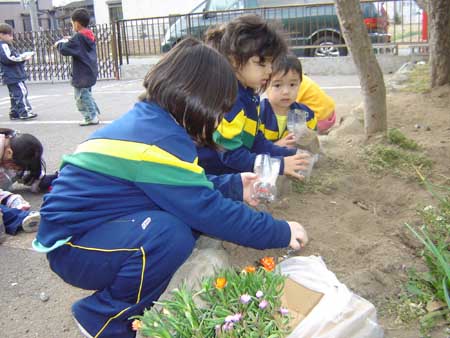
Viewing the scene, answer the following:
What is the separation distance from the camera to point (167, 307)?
156 centimetres

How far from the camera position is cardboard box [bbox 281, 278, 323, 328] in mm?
1621

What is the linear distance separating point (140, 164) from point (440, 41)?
4835 mm

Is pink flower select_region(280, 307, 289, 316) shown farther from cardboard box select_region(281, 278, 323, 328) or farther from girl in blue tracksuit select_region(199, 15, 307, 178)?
girl in blue tracksuit select_region(199, 15, 307, 178)

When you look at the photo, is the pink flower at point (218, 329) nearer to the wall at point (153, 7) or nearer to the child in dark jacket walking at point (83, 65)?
the child in dark jacket walking at point (83, 65)

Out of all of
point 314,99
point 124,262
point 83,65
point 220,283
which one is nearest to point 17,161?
point 314,99

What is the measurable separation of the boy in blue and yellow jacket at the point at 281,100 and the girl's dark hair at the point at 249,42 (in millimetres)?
397

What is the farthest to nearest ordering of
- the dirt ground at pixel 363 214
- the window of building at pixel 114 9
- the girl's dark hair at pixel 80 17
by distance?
the window of building at pixel 114 9, the girl's dark hair at pixel 80 17, the dirt ground at pixel 363 214

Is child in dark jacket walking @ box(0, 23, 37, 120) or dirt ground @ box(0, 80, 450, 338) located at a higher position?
child in dark jacket walking @ box(0, 23, 37, 120)

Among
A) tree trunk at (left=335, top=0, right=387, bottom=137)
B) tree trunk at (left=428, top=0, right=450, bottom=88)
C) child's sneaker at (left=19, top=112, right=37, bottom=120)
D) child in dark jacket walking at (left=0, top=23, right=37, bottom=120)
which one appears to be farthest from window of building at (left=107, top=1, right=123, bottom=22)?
tree trunk at (left=335, top=0, right=387, bottom=137)

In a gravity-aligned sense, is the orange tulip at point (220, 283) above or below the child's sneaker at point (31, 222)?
above

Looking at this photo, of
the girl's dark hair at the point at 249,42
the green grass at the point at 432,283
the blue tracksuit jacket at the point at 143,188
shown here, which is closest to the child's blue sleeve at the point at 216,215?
the blue tracksuit jacket at the point at 143,188

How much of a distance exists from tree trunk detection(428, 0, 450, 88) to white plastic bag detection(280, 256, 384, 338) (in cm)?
460

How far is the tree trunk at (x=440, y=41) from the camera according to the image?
220 inches

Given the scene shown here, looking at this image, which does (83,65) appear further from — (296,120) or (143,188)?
(143,188)
